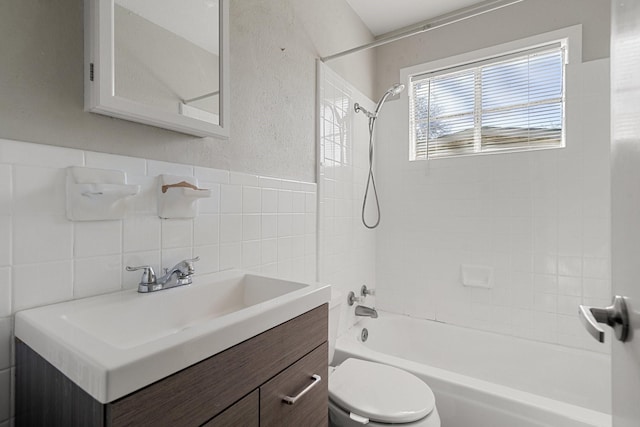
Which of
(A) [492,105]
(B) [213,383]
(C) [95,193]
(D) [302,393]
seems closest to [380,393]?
(D) [302,393]

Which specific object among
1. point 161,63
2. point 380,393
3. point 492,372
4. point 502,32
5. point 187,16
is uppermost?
point 502,32

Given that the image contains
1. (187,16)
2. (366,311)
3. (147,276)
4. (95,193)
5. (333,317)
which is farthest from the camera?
(366,311)

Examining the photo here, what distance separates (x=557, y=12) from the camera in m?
1.95

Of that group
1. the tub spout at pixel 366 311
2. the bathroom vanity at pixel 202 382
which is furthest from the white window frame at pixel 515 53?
the bathroom vanity at pixel 202 382

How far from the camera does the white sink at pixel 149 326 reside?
48 cm

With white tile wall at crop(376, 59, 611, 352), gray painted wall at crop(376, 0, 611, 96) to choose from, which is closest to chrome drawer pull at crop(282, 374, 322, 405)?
white tile wall at crop(376, 59, 611, 352)

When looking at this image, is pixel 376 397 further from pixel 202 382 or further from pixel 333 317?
pixel 202 382

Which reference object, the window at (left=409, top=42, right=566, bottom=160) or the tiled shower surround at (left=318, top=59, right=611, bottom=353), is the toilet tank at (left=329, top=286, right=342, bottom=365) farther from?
the window at (left=409, top=42, right=566, bottom=160)

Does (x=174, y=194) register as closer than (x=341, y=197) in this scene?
Yes

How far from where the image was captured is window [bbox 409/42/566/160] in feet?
6.55

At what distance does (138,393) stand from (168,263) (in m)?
0.58

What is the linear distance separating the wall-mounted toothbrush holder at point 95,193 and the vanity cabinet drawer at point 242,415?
1.91 feet

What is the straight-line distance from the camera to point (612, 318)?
60 cm

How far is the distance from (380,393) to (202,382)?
3.06 ft
